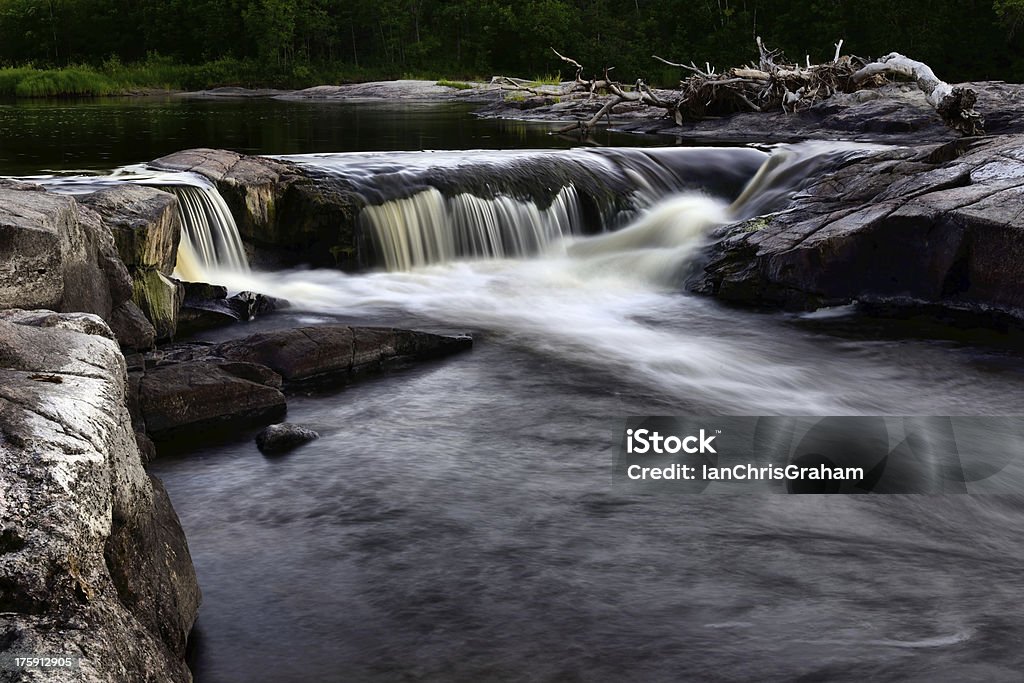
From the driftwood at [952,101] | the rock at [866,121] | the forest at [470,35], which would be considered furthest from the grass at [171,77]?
the driftwood at [952,101]

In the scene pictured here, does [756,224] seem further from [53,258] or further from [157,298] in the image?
[53,258]

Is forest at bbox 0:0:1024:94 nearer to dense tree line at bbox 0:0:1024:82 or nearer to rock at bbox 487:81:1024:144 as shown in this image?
dense tree line at bbox 0:0:1024:82

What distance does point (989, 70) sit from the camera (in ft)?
123

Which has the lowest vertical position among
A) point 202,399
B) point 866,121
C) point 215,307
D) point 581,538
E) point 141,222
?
point 581,538

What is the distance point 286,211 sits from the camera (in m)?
11.5

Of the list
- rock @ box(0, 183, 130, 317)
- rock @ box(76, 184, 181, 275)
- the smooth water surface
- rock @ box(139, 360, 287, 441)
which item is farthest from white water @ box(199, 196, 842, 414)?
the smooth water surface

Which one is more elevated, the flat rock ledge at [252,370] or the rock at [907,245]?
the rock at [907,245]

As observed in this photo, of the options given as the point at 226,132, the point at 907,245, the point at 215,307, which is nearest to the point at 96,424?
the point at 215,307

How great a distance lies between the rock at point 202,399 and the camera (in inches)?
255

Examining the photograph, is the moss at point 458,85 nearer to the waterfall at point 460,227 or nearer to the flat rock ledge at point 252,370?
the waterfall at point 460,227

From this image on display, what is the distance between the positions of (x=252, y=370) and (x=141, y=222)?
2399 mm

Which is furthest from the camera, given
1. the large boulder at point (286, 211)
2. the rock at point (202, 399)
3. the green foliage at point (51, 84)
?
the green foliage at point (51, 84)

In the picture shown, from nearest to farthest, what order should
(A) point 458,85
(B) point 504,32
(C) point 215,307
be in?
(C) point 215,307 → (A) point 458,85 → (B) point 504,32

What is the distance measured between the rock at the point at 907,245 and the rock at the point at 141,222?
5775mm
